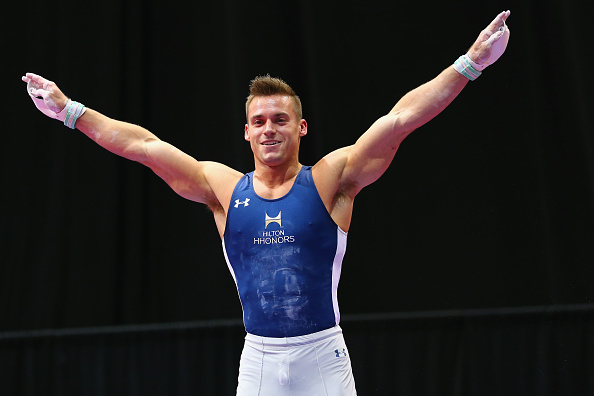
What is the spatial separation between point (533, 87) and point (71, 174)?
10.4 feet

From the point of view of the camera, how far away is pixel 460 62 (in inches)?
Result: 104

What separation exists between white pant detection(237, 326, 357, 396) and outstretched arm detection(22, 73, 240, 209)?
0.69 meters

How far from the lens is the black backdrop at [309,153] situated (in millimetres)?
4559

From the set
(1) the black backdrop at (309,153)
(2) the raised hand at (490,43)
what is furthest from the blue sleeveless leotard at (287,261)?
(1) the black backdrop at (309,153)

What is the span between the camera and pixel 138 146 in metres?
3.02

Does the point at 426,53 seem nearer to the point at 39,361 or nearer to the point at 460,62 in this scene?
the point at 460,62

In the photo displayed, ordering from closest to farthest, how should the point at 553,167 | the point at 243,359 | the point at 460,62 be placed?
1. the point at 460,62
2. the point at 243,359
3. the point at 553,167

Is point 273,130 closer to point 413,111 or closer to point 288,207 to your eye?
point 288,207

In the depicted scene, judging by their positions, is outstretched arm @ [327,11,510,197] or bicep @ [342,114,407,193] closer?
outstretched arm @ [327,11,510,197]

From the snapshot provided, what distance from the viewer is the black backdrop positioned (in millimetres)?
4559

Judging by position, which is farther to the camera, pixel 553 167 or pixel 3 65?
pixel 3 65

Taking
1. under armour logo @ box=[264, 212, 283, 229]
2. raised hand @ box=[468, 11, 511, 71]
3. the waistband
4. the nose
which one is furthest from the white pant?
raised hand @ box=[468, 11, 511, 71]

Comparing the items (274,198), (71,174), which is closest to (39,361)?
(71,174)

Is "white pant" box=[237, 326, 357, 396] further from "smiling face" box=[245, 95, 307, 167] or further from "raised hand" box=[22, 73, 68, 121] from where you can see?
"raised hand" box=[22, 73, 68, 121]
